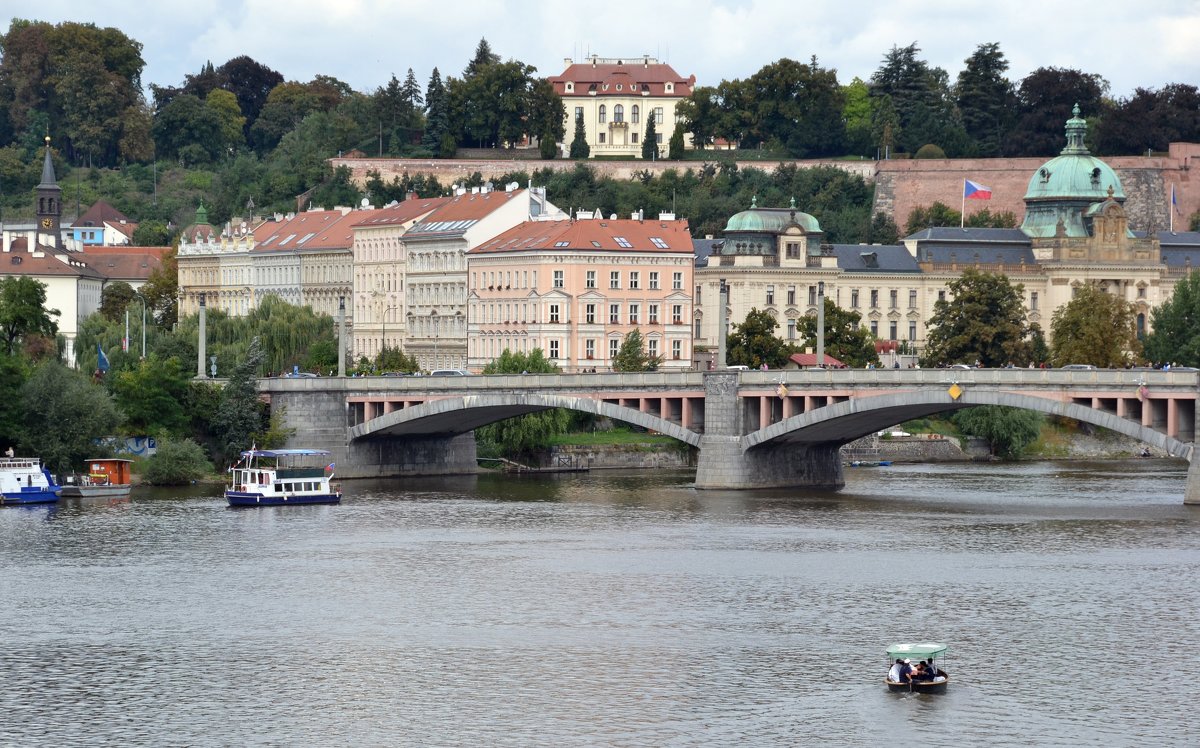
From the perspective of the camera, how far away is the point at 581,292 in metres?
126

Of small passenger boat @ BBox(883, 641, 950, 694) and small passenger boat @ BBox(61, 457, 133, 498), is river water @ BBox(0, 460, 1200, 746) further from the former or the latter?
small passenger boat @ BBox(61, 457, 133, 498)

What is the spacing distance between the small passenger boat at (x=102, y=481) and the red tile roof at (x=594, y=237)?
36416 millimetres

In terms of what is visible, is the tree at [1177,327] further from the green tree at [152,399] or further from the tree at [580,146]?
the tree at [580,146]

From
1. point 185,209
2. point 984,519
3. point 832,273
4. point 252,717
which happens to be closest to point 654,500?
point 984,519

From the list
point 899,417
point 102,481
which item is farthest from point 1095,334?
point 102,481

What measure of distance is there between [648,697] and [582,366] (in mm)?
74813

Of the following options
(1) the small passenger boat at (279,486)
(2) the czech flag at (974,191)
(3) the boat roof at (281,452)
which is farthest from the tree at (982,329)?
(1) the small passenger boat at (279,486)

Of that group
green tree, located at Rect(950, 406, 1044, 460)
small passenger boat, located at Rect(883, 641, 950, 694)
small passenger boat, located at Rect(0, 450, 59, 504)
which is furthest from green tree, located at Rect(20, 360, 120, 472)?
small passenger boat, located at Rect(883, 641, 950, 694)

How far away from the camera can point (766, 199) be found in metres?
166

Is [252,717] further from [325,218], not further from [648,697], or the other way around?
[325,218]

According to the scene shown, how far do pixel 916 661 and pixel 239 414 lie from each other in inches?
2059

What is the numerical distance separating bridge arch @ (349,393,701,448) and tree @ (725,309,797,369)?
21678 mm

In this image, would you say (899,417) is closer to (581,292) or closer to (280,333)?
(581,292)

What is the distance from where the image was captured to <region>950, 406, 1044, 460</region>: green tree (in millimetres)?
120688
